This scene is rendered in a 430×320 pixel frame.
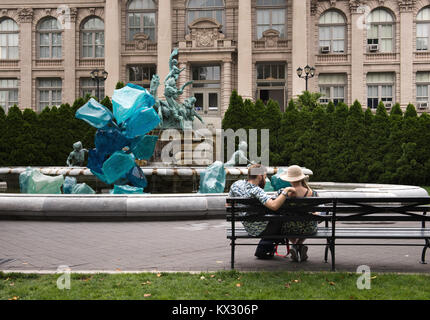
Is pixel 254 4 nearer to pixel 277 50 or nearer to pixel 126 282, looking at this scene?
pixel 277 50

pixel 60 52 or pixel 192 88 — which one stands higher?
pixel 60 52

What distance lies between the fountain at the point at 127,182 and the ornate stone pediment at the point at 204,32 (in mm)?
27035


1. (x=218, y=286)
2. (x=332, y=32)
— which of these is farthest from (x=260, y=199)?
(x=332, y=32)

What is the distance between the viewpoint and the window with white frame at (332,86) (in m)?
44.7

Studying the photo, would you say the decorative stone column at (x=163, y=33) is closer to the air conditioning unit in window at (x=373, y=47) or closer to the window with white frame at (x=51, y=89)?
the window with white frame at (x=51, y=89)

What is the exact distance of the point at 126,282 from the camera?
208 inches

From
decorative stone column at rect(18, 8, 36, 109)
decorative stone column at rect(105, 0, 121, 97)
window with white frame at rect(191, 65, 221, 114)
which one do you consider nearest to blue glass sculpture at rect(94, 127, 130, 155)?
window with white frame at rect(191, 65, 221, 114)

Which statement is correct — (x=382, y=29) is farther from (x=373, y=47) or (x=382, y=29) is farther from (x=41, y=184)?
(x=41, y=184)

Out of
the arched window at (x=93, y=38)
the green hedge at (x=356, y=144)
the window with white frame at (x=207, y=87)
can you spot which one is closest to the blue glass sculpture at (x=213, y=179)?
the green hedge at (x=356, y=144)

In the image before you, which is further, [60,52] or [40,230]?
[60,52]

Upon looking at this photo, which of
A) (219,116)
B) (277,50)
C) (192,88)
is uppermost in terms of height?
(277,50)

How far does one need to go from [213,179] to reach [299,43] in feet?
A: 100

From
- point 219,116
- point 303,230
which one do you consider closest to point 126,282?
point 303,230
